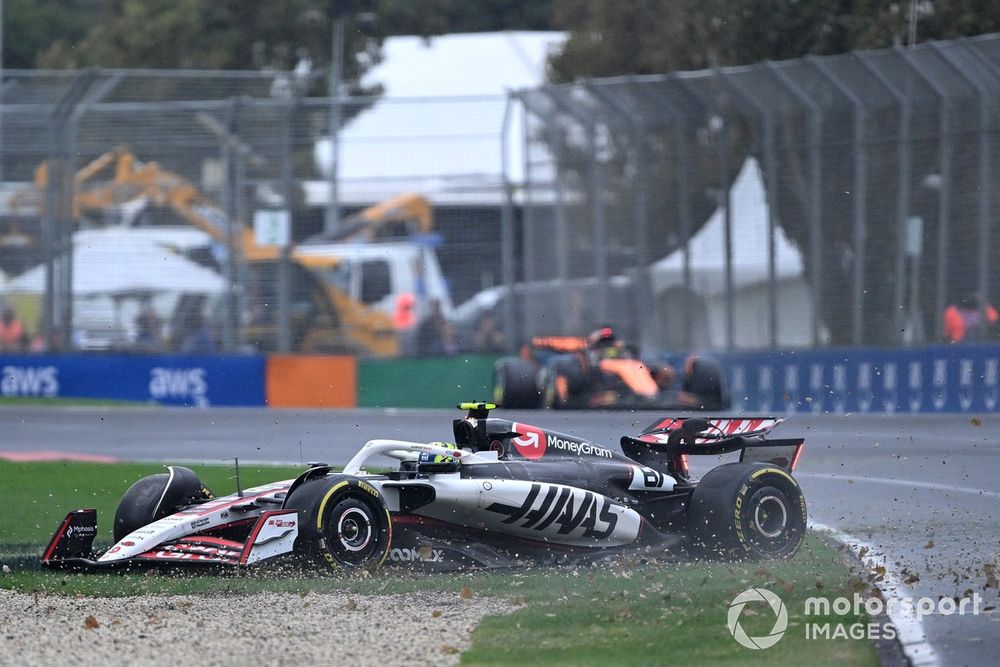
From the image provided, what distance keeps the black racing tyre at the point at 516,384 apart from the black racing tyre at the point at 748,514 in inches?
389

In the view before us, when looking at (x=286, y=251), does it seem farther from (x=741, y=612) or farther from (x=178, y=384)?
(x=741, y=612)

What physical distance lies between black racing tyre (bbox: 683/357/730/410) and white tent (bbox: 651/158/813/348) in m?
2.12

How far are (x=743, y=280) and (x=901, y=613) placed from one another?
14.1 m

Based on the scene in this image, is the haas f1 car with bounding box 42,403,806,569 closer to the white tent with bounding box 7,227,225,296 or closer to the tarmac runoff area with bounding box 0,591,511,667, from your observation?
the tarmac runoff area with bounding box 0,591,511,667

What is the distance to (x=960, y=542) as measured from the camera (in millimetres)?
8516

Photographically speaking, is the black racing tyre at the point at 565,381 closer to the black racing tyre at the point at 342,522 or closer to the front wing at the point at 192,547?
the black racing tyre at the point at 342,522

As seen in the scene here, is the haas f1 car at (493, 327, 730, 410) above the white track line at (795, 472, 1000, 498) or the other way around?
above

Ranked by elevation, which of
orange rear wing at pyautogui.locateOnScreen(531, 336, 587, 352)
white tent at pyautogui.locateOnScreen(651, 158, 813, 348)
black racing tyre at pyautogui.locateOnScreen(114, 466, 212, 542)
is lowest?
black racing tyre at pyautogui.locateOnScreen(114, 466, 212, 542)

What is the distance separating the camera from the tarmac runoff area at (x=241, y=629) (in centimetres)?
574

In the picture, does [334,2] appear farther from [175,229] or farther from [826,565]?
[826,565]

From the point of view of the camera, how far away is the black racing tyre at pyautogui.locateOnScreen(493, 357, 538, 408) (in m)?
18.2

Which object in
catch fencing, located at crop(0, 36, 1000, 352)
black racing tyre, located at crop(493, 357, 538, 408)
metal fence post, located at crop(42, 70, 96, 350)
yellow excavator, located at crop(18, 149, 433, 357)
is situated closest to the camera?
black racing tyre, located at crop(493, 357, 538, 408)
